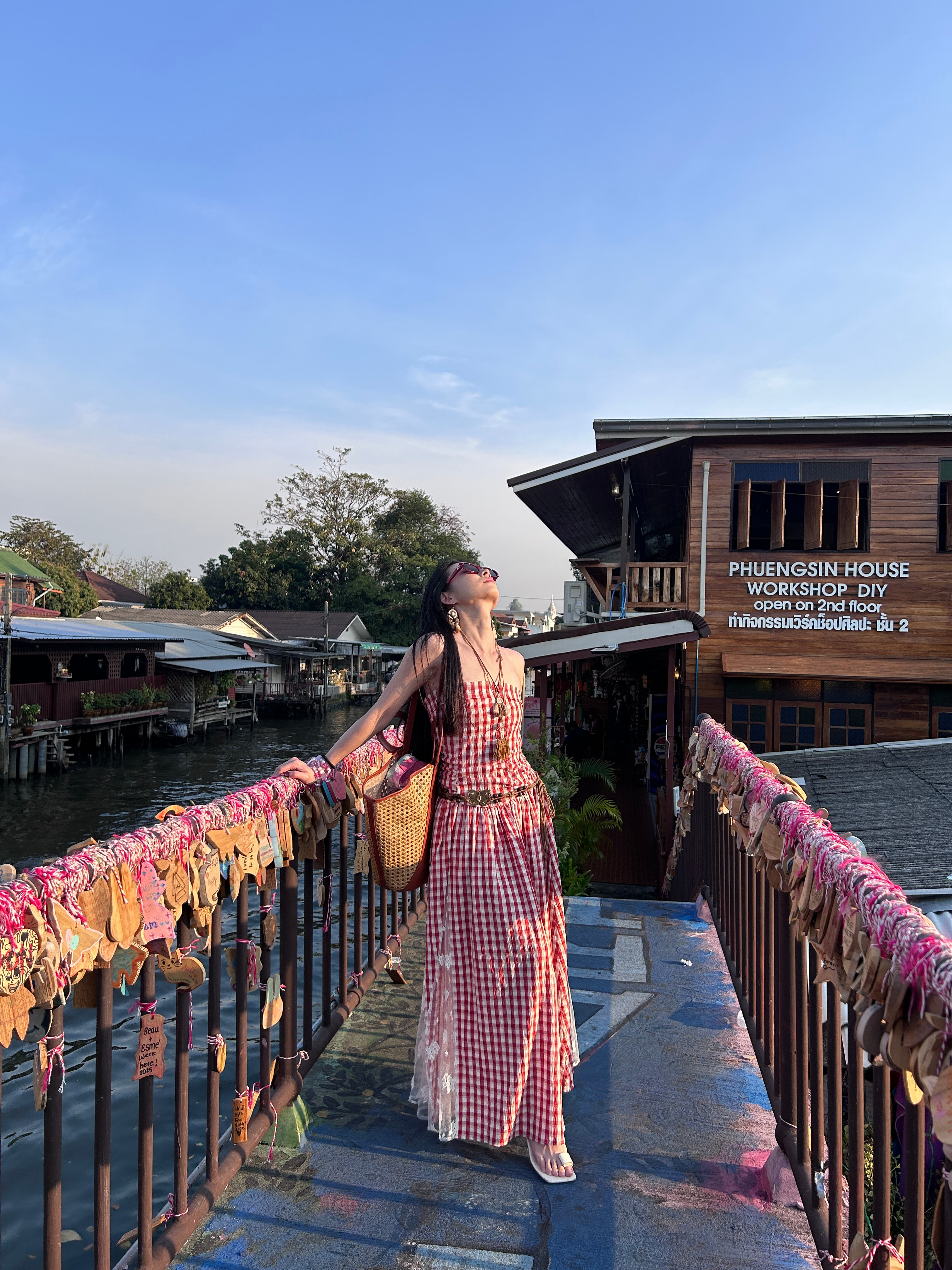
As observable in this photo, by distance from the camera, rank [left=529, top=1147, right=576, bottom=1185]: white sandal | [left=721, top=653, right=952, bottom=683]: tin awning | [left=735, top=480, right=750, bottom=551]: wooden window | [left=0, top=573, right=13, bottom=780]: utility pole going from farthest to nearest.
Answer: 1. [left=0, top=573, right=13, bottom=780]: utility pole
2. [left=735, top=480, right=750, bottom=551]: wooden window
3. [left=721, top=653, right=952, bottom=683]: tin awning
4. [left=529, top=1147, right=576, bottom=1185]: white sandal

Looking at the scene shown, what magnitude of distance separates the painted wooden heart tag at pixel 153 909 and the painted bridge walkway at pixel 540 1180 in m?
0.93

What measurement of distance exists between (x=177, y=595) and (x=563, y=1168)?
165 feet

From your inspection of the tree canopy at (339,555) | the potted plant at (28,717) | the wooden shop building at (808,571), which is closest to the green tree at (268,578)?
the tree canopy at (339,555)

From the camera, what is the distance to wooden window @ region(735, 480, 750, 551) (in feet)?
41.5

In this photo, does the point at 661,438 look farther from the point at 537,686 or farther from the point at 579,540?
the point at 579,540

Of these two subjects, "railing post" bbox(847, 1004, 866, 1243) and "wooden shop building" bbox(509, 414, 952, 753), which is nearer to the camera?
"railing post" bbox(847, 1004, 866, 1243)

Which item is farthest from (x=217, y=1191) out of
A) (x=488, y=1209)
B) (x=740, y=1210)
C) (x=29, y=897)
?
(x=740, y=1210)

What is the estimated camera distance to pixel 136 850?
1596 millimetres

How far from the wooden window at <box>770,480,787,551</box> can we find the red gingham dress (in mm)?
11088

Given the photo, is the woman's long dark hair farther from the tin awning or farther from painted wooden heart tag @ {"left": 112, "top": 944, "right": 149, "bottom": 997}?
the tin awning

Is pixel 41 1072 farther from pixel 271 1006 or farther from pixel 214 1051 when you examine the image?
pixel 271 1006

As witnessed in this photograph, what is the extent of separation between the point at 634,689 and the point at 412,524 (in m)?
36.9

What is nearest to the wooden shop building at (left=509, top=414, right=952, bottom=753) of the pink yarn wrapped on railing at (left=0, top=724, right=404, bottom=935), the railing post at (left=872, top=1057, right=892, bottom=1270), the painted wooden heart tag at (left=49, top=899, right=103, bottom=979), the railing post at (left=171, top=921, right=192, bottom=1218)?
the pink yarn wrapped on railing at (left=0, top=724, right=404, bottom=935)

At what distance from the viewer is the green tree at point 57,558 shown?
1578 inches
